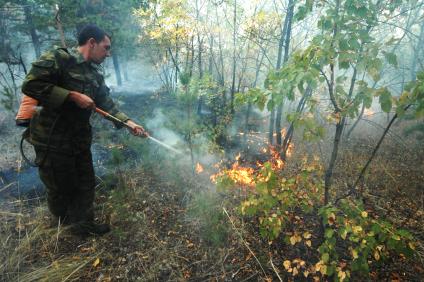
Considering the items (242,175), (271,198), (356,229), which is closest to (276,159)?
(242,175)

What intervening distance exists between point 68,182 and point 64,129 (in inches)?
29.1

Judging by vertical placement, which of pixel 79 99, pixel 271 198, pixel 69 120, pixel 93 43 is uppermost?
pixel 93 43

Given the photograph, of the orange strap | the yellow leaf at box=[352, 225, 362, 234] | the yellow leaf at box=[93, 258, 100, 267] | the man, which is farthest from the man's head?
the yellow leaf at box=[352, 225, 362, 234]

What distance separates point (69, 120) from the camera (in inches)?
133

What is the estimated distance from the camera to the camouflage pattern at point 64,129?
3.03 meters

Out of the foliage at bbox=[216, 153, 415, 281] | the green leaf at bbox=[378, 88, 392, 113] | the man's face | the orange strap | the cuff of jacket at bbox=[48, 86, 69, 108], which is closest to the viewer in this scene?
the green leaf at bbox=[378, 88, 392, 113]

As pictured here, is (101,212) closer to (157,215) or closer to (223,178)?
(157,215)

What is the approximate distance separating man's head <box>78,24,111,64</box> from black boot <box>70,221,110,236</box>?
2232mm

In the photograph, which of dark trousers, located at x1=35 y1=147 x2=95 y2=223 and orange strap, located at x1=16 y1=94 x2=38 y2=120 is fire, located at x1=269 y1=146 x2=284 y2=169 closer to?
dark trousers, located at x1=35 y1=147 x2=95 y2=223

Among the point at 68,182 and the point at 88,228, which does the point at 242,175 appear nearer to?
the point at 88,228

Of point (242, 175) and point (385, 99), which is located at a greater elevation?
point (385, 99)

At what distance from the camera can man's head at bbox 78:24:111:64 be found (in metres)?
3.29

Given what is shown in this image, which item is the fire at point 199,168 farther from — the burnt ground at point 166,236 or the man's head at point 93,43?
the man's head at point 93,43

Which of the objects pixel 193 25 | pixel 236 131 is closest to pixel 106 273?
pixel 236 131
